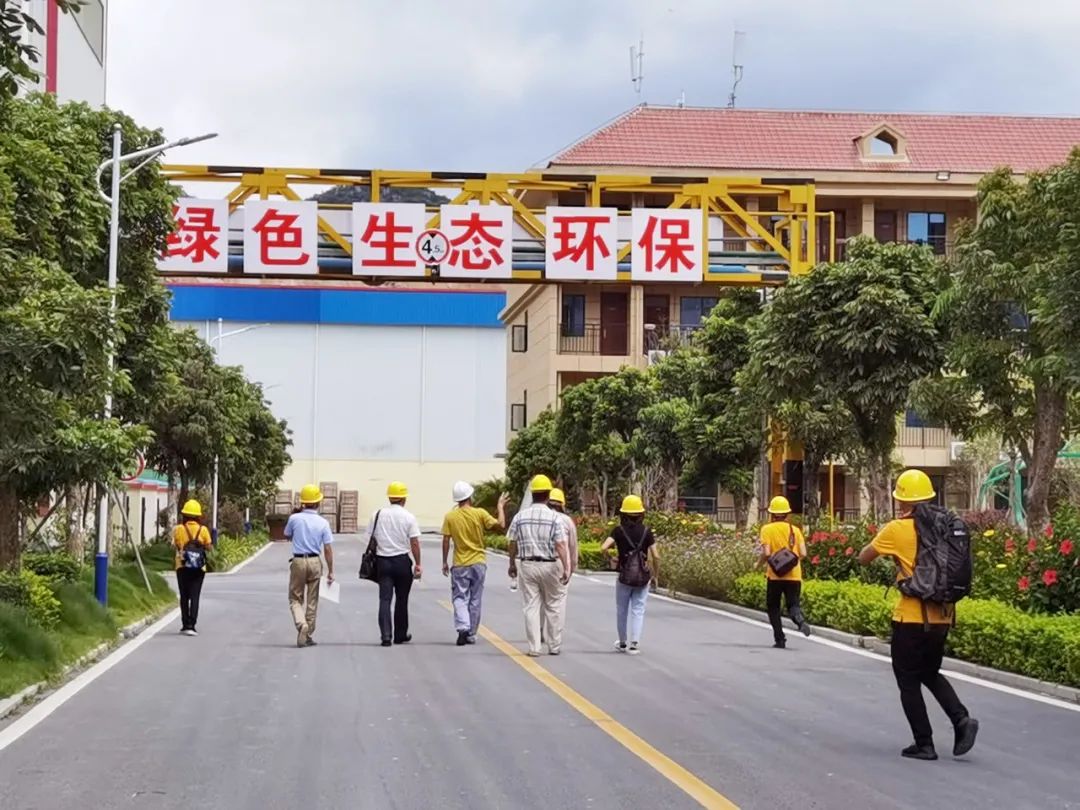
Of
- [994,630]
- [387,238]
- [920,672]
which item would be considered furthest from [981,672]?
[387,238]

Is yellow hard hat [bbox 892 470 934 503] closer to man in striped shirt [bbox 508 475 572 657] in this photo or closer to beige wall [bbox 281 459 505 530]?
man in striped shirt [bbox 508 475 572 657]

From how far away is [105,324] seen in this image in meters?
14.6

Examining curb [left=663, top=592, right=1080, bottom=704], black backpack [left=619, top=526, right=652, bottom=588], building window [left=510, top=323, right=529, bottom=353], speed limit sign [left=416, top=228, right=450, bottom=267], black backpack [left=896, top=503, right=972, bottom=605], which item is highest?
building window [left=510, top=323, right=529, bottom=353]

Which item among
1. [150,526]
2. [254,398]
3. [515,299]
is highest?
[515,299]

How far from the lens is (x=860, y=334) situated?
26359mm

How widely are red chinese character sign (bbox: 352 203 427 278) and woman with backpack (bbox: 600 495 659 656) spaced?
15.1 m

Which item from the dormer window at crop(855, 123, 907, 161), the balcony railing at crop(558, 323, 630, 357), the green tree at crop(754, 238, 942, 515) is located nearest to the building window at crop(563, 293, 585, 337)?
the balcony railing at crop(558, 323, 630, 357)

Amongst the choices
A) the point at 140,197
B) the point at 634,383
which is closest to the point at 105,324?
the point at 140,197

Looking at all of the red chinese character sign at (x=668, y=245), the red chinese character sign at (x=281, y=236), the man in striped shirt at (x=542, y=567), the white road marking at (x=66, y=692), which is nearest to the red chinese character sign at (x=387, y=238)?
the red chinese character sign at (x=281, y=236)

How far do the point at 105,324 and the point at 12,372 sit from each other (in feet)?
4.26

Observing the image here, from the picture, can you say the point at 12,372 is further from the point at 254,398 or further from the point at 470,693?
the point at 254,398

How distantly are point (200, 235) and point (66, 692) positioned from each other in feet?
63.1

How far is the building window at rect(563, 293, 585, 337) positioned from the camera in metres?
61.5

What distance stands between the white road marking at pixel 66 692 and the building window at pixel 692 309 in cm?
4084
